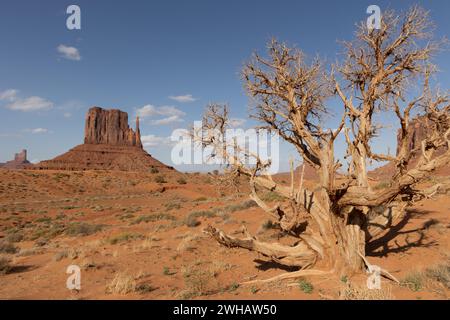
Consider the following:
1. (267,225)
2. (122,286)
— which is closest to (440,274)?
(122,286)

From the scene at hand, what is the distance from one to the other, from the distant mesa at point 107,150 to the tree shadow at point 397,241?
9569 cm

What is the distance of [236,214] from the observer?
Answer: 59.0ft

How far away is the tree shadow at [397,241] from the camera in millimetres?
8730

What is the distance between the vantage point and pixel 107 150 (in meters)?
117

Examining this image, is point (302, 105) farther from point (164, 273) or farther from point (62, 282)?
point (62, 282)

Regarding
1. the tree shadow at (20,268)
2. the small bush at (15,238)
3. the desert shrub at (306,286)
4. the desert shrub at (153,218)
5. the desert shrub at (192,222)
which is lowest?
the small bush at (15,238)

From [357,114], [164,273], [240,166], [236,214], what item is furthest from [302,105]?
[236,214]

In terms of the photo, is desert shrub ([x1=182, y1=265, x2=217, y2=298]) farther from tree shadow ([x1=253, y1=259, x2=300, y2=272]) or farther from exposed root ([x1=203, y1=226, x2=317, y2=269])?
tree shadow ([x1=253, y1=259, x2=300, y2=272])

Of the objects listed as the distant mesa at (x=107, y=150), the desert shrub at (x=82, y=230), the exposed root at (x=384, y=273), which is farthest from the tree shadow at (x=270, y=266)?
the distant mesa at (x=107, y=150)

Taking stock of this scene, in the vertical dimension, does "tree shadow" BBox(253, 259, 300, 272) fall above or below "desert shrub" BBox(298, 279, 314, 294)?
below

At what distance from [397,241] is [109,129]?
135 m

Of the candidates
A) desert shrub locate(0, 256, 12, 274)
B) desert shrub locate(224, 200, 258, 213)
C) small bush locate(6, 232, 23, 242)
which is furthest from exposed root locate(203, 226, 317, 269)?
small bush locate(6, 232, 23, 242)

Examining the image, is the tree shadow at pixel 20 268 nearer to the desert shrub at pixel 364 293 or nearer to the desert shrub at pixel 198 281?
the desert shrub at pixel 198 281

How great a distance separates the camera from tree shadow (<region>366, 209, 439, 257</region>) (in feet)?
28.6
